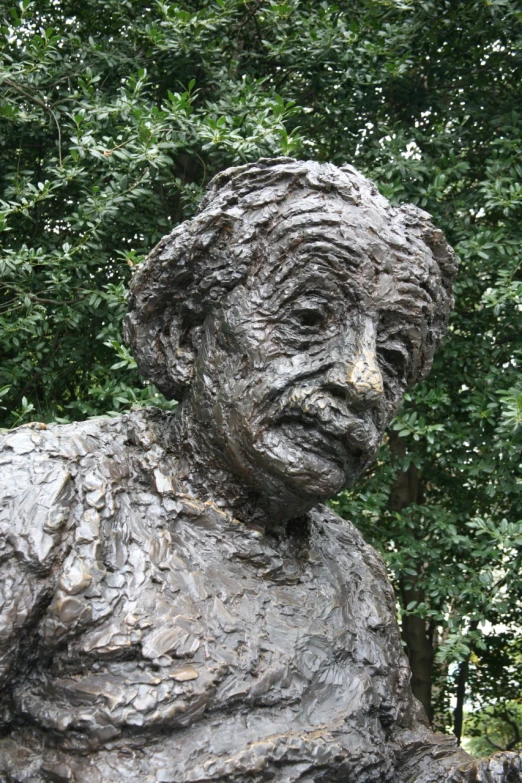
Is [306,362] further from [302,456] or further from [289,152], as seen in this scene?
[289,152]

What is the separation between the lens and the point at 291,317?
92.0 inches

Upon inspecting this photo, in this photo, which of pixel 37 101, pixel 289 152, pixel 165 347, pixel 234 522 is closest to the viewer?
pixel 234 522

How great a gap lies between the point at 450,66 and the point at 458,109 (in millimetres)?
254

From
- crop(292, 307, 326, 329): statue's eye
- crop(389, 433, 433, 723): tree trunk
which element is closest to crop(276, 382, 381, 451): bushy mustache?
crop(292, 307, 326, 329): statue's eye

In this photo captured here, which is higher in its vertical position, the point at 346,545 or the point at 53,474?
the point at 346,545

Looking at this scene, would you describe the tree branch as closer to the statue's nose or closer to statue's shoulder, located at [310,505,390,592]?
statue's shoulder, located at [310,505,390,592]

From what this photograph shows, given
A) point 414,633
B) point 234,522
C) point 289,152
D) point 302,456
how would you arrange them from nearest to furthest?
point 302,456 < point 234,522 < point 289,152 < point 414,633

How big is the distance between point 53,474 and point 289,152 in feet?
8.28

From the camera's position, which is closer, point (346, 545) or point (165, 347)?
point (165, 347)

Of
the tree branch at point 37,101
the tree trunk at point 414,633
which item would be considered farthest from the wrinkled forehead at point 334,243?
the tree trunk at point 414,633

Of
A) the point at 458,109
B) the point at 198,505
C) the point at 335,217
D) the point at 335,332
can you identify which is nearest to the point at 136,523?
the point at 198,505

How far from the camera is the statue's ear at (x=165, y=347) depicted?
255 cm

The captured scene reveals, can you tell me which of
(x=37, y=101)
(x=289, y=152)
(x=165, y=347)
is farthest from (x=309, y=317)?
(x=37, y=101)

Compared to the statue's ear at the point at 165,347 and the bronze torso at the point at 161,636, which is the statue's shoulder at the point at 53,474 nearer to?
the bronze torso at the point at 161,636
